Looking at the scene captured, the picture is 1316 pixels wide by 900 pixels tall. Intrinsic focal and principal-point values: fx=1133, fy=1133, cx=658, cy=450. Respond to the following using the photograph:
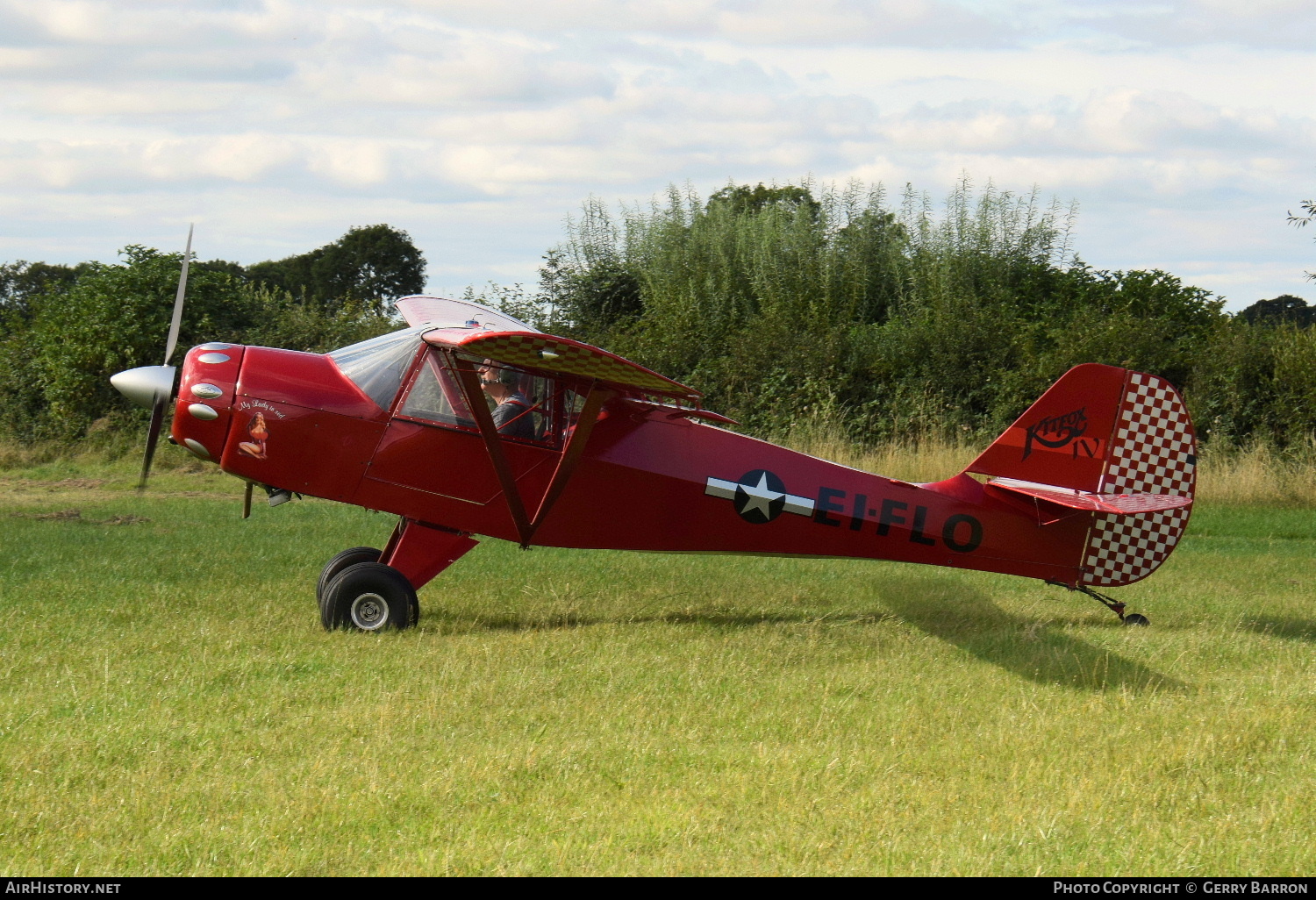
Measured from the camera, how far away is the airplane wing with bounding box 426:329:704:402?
7.14m

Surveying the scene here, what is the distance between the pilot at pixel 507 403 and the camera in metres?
8.52

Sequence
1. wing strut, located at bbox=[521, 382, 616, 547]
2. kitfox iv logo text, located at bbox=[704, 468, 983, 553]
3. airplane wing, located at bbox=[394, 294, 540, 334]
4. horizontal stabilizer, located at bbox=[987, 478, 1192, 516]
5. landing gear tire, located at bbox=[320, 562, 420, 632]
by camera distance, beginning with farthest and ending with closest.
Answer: airplane wing, located at bbox=[394, 294, 540, 334] → kitfox iv logo text, located at bbox=[704, 468, 983, 553] → horizontal stabilizer, located at bbox=[987, 478, 1192, 516] → wing strut, located at bbox=[521, 382, 616, 547] → landing gear tire, located at bbox=[320, 562, 420, 632]

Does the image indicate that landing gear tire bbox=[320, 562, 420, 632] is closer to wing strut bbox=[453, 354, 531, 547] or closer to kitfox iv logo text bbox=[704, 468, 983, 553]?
wing strut bbox=[453, 354, 531, 547]

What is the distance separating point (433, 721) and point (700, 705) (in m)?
1.52

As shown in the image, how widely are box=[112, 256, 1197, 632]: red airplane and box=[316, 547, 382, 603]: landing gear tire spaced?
2 centimetres

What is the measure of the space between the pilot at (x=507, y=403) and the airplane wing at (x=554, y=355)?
0.73ft

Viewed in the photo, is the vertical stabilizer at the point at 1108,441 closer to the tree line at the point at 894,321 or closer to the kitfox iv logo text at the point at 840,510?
the kitfox iv logo text at the point at 840,510

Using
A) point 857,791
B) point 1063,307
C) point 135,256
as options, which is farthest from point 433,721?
point 1063,307

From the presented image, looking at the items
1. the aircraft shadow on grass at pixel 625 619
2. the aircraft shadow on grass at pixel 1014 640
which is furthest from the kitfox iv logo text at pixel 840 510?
the aircraft shadow on grass at pixel 625 619

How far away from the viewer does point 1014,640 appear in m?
8.32

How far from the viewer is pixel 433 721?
5980mm

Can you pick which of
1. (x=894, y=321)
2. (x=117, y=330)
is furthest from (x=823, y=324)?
(x=117, y=330)

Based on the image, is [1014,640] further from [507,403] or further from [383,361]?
[383,361]

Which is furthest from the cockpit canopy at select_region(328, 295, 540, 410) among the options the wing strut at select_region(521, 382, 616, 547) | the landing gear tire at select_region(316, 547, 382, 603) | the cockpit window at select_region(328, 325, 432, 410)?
the landing gear tire at select_region(316, 547, 382, 603)
